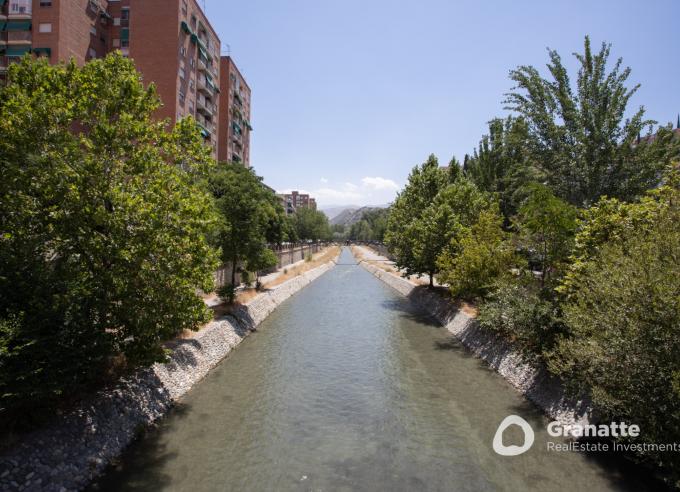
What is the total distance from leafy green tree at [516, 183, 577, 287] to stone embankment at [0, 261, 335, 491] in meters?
16.4

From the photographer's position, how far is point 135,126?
14.3m

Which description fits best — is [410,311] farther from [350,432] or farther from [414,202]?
[350,432]

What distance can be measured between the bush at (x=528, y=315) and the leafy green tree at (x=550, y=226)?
3.37 feet

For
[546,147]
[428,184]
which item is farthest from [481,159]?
[546,147]

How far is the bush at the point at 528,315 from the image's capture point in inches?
655

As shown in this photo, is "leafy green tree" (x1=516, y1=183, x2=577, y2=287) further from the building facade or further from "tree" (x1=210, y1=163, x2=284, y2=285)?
the building facade

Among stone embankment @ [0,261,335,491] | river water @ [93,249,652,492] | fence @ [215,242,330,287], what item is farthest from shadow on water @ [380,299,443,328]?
stone embankment @ [0,261,335,491]

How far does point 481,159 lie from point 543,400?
39232mm

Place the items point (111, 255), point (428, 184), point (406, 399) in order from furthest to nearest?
point (428, 184)
point (406, 399)
point (111, 255)

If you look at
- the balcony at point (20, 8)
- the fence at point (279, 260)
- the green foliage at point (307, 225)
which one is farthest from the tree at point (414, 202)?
the green foliage at point (307, 225)

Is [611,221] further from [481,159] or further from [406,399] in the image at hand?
[481,159]

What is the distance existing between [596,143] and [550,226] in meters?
8.99

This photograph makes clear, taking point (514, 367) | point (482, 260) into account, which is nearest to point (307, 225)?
point (482, 260)

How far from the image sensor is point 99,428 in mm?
12391
